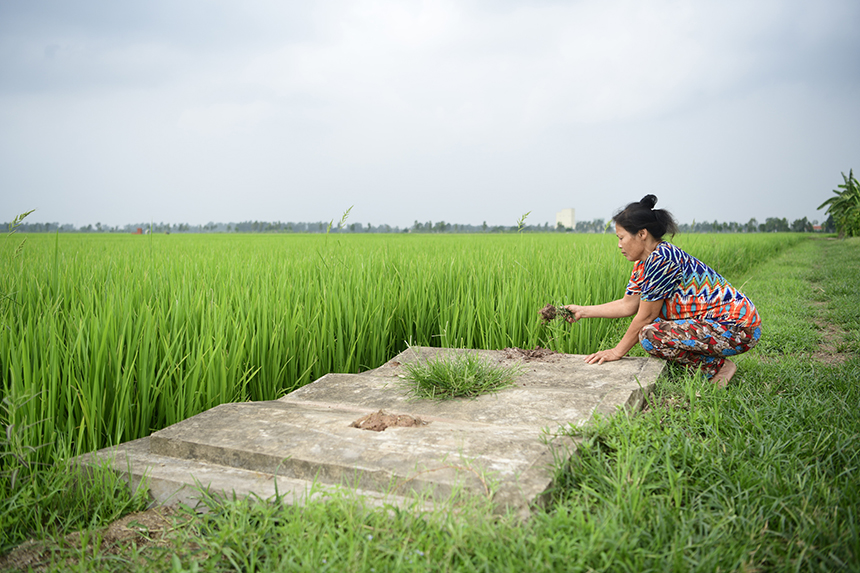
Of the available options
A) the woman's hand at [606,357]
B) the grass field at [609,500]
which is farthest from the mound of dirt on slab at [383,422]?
the woman's hand at [606,357]

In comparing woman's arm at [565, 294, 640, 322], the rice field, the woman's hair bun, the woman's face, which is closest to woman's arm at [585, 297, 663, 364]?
woman's arm at [565, 294, 640, 322]

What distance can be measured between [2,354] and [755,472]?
2624mm

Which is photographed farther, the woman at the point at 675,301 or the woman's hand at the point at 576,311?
the woman's hand at the point at 576,311

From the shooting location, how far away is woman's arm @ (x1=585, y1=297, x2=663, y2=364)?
271cm

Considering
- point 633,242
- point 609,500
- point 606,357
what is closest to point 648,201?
point 633,242

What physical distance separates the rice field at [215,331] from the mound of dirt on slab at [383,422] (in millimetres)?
806

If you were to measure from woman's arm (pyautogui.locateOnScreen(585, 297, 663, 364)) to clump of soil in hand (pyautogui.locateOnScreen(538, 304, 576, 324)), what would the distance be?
0.26m

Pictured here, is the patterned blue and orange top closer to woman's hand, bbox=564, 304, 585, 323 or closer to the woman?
the woman

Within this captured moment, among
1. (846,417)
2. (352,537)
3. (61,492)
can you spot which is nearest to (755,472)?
(846,417)

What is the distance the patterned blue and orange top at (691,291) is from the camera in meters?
2.64

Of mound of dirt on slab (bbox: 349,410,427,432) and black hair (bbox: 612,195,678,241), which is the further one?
black hair (bbox: 612,195,678,241)

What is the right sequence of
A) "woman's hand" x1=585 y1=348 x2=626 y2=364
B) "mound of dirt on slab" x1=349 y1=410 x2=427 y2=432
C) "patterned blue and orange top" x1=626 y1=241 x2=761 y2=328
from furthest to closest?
"woman's hand" x1=585 y1=348 x2=626 y2=364
"patterned blue and orange top" x1=626 y1=241 x2=761 y2=328
"mound of dirt on slab" x1=349 y1=410 x2=427 y2=432

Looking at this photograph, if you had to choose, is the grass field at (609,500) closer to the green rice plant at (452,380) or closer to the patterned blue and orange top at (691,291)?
the patterned blue and orange top at (691,291)

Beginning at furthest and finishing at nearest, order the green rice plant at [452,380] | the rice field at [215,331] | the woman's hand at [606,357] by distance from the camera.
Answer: the woman's hand at [606,357] → the green rice plant at [452,380] → the rice field at [215,331]
